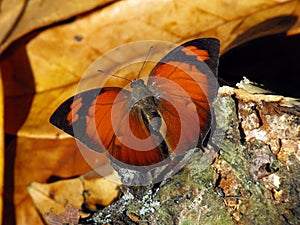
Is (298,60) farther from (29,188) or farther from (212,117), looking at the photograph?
(29,188)

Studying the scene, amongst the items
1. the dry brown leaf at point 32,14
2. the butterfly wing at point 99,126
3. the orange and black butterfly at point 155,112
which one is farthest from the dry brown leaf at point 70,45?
the butterfly wing at point 99,126

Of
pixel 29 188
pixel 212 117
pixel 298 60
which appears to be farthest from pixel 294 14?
pixel 29 188

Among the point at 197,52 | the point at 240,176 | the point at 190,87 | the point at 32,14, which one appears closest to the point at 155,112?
the point at 190,87

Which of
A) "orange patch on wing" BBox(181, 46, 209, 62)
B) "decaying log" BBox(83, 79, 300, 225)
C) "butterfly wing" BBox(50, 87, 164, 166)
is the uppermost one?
"orange patch on wing" BBox(181, 46, 209, 62)

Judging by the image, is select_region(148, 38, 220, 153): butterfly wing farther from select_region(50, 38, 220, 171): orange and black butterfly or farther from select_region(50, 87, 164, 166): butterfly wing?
select_region(50, 87, 164, 166): butterfly wing

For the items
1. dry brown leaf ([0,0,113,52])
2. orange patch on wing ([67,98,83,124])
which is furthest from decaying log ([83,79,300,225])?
dry brown leaf ([0,0,113,52])

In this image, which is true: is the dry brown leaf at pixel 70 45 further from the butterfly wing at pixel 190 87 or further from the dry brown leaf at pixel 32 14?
the butterfly wing at pixel 190 87
